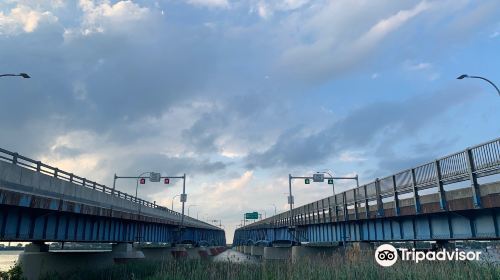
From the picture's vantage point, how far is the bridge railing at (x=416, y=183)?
18.6 meters

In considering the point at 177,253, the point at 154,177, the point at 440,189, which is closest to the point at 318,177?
the point at 154,177

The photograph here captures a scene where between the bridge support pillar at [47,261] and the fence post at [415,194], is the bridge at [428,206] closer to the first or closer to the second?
the fence post at [415,194]

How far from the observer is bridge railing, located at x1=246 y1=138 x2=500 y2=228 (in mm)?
18619

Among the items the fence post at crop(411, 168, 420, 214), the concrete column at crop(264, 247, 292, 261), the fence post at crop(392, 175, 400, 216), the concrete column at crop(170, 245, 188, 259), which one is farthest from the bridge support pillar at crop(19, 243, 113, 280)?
the concrete column at crop(264, 247, 292, 261)

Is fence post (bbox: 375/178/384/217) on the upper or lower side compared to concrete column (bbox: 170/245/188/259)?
upper

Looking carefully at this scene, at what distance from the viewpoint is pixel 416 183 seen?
2434 cm

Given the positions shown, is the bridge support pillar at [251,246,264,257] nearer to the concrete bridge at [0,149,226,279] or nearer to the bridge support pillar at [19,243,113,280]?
the concrete bridge at [0,149,226,279]

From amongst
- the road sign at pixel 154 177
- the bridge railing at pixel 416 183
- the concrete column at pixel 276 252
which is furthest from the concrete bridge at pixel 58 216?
the concrete column at pixel 276 252

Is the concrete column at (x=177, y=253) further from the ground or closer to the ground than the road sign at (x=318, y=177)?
closer to the ground

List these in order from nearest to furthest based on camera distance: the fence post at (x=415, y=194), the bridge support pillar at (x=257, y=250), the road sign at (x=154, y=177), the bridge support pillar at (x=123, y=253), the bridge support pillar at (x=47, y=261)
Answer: the fence post at (x=415, y=194), the bridge support pillar at (x=47, y=261), the bridge support pillar at (x=123, y=253), the road sign at (x=154, y=177), the bridge support pillar at (x=257, y=250)

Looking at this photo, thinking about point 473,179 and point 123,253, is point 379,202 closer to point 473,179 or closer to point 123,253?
point 473,179

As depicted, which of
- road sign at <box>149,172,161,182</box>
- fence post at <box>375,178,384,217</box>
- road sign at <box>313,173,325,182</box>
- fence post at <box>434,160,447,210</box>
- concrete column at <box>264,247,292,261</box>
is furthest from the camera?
concrete column at <box>264,247,292,261</box>

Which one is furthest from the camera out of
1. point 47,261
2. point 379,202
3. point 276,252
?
point 276,252

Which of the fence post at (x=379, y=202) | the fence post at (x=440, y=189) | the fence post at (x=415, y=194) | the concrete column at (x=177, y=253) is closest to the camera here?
the fence post at (x=440, y=189)
